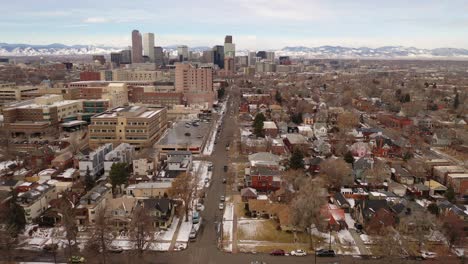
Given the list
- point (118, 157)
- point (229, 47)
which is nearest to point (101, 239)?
point (118, 157)

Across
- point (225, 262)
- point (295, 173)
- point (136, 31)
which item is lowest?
point (225, 262)

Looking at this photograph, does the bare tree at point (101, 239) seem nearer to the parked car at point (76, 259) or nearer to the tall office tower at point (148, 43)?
the parked car at point (76, 259)

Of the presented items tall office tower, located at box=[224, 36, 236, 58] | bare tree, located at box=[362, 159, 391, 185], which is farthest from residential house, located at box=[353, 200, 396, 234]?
tall office tower, located at box=[224, 36, 236, 58]

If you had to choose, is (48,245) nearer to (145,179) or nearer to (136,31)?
(145,179)

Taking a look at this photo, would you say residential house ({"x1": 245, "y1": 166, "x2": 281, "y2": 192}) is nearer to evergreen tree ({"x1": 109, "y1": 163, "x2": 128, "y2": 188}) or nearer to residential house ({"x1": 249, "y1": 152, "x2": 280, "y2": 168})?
residential house ({"x1": 249, "y1": 152, "x2": 280, "y2": 168})

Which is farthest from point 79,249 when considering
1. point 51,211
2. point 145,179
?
point 145,179

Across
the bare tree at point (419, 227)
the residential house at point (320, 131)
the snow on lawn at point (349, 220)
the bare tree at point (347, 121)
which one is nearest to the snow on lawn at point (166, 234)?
the snow on lawn at point (349, 220)
